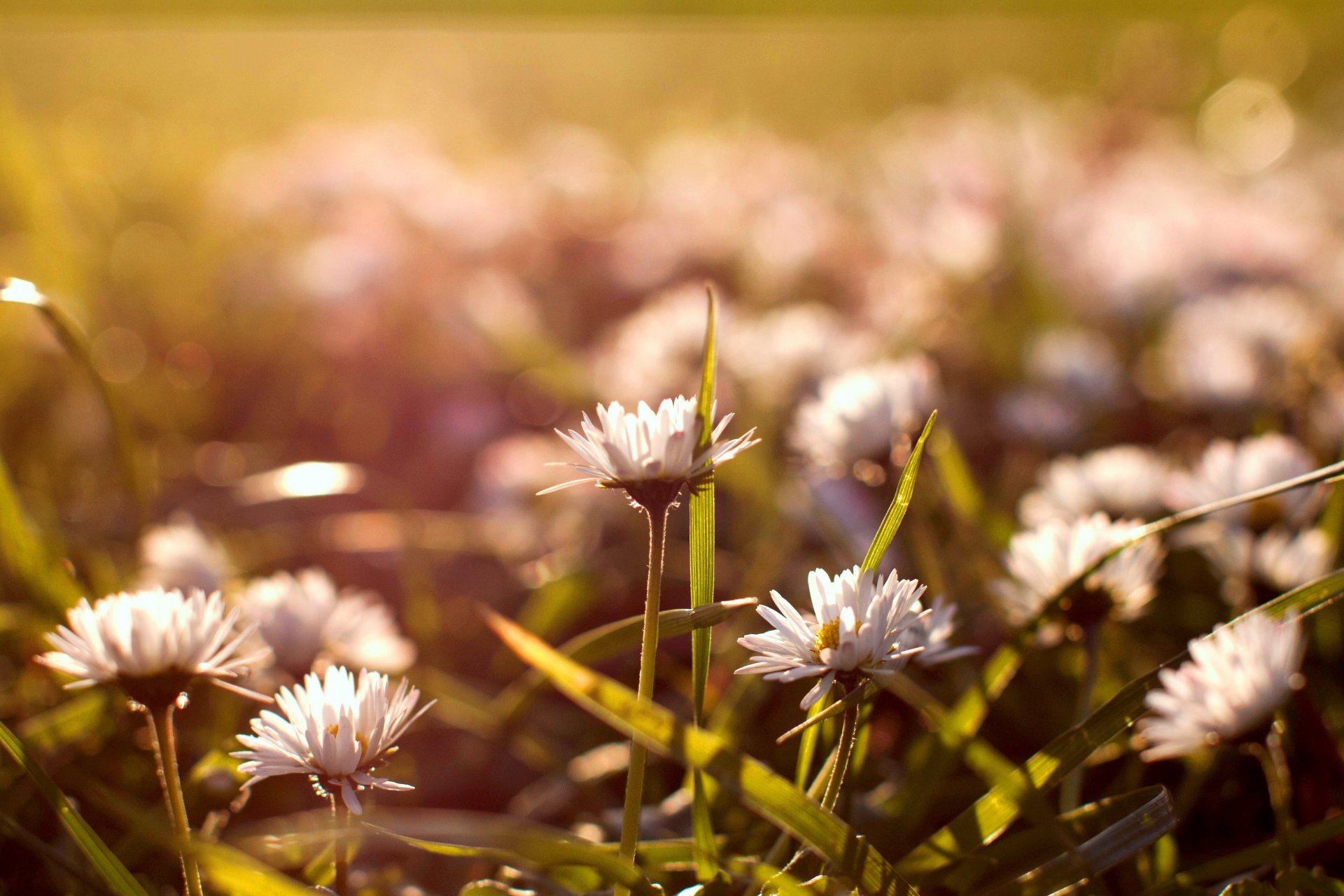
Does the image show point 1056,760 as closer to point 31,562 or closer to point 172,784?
point 172,784

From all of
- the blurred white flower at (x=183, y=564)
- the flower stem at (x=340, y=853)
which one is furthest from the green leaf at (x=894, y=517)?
the blurred white flower at (x=183, y=564)

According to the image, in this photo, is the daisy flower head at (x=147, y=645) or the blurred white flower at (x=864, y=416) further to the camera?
the blurred white flower at (x=864, y=416)

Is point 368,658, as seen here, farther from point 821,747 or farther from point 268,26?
point 268,26

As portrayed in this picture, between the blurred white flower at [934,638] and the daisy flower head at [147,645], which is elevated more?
the daisy flower head at [147,645]

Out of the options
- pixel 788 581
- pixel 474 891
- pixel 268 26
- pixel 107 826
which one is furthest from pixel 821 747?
pixel 268 26

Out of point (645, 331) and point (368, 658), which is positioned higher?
point (645, 331)

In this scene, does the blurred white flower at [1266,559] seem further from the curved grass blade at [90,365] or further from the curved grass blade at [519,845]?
the curved grass blade at [90,365]

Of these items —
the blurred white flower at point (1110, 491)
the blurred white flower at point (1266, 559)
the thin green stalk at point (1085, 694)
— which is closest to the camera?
the thin green stalk at point (1085, 694)
